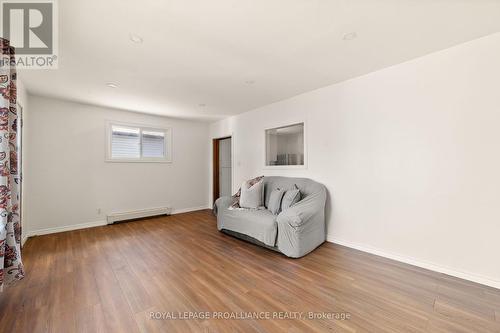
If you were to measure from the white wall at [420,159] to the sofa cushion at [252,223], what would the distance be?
1.05m

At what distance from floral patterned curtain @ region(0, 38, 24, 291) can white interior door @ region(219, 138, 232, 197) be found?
157 inches

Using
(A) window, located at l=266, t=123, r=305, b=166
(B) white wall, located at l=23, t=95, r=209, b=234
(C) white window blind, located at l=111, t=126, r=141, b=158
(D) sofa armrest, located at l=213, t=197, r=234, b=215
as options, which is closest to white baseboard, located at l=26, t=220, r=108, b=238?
(B) white wall, located at l=23, t=95, r=209, b=234

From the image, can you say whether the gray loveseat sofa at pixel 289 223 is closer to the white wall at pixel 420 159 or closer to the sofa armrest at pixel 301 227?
the sofa armrest at pixel 301 227

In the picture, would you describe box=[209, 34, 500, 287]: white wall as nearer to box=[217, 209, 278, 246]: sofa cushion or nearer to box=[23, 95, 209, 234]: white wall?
box=[217, 209, 278, 246]: sofa cushion

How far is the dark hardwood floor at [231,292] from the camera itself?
60.6 inches

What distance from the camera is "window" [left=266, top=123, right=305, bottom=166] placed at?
371 centimetres

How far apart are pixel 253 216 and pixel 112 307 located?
6.09ft

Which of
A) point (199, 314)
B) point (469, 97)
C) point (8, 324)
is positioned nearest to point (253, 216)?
point (199, 314)

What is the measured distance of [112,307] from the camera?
1731 millimetres

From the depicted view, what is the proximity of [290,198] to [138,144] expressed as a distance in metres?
3.76

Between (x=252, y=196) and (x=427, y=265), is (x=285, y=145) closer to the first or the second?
(x=252, y=196)

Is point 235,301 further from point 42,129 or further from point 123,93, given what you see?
point 42,129

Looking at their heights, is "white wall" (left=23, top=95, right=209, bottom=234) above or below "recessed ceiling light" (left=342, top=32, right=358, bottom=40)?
below

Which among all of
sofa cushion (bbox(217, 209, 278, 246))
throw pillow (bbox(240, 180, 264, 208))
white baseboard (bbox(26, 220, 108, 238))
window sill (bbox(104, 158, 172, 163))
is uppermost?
window sill (bbox(104, 158, 172, 163))
